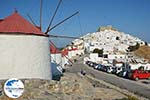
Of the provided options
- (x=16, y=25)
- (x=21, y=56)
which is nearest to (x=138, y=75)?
(x=21, y=56)

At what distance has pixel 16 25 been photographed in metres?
25.5

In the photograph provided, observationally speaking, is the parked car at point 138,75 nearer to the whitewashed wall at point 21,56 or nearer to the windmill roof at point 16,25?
the whitewashed wall at point 21,56

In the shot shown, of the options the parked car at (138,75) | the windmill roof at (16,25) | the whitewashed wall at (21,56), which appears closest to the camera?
the whitewashed wall at (21,56)

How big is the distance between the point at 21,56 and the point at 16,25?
9.56 ft

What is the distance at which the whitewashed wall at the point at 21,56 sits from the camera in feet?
79.3

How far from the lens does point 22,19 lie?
88.3ft

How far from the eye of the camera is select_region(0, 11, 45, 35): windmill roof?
2471 cm

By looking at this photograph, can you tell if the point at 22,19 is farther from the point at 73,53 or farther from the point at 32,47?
the point at 73,53

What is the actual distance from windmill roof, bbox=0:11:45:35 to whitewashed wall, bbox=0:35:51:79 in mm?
455

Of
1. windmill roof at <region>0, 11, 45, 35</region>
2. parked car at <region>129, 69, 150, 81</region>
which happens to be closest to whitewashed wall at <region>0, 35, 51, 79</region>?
windmill roof at <region>0, 11, 45, 35</region>

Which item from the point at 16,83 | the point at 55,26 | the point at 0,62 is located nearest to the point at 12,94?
the point at 16,83

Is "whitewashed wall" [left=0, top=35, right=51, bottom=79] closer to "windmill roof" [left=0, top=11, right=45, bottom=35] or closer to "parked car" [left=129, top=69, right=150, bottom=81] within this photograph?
"windmill roof" [left=0, top=11, right=45, bottom=35]

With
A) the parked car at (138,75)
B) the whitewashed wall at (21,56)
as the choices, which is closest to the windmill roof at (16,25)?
the whitewashed wall at (21,56)

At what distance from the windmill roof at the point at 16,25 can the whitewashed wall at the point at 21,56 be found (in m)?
0.45
